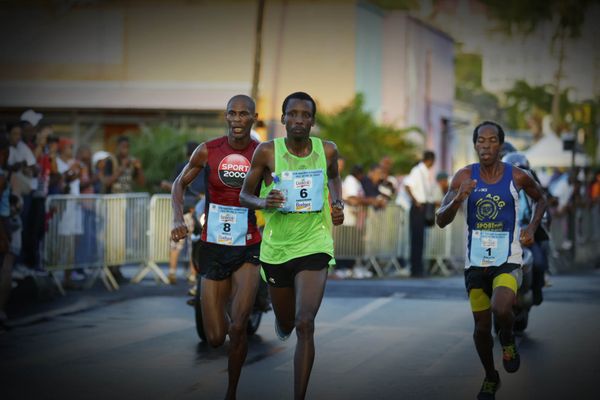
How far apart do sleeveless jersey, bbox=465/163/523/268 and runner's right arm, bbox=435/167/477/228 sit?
11 centimetres

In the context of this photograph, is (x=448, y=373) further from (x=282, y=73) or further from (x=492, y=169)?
(x=282, y=73)

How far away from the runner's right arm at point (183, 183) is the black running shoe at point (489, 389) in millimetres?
2327

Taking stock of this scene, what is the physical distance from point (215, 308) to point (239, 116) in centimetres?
138

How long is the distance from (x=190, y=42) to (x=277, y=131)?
3851mm

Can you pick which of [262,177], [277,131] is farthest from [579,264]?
[262,177]

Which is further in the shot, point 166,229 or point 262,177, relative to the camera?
point 166,229

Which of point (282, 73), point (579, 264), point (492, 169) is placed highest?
point (282, 73)

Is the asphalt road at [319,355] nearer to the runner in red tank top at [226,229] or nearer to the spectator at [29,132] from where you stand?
the runner in red tank top at [226,229]

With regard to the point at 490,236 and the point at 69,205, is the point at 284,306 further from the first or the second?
the point at 69,205

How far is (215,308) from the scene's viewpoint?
9133mm

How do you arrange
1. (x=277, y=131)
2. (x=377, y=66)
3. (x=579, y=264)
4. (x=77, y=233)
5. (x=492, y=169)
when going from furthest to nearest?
1. (x=377, y=66)
2. (x=277, y=131)
3. (x=579, y=264)
4. (x=77, y=233)
5. (x=492, y=169)

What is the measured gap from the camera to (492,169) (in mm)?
9305

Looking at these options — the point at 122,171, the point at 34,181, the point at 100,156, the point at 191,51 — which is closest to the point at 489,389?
the point at 34,181

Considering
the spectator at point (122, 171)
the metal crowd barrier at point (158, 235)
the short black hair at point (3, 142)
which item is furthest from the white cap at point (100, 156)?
the short black hair at point (3, 142)
